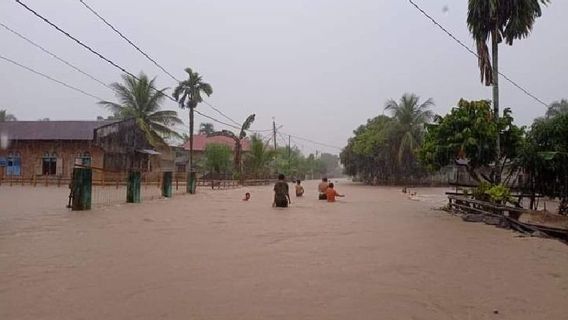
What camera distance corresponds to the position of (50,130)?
129 feet

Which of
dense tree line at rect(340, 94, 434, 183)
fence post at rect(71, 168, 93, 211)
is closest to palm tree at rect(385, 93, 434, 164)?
dense tree line at rect(340, 94, 434, 183)

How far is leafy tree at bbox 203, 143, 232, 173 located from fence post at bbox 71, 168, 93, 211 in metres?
32.9

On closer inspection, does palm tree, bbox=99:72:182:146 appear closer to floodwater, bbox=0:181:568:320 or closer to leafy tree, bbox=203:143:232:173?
leafy tree, bbox=203:143:232:173

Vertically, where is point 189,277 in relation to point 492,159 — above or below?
below

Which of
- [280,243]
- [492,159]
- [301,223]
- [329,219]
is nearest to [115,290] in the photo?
[280,243]

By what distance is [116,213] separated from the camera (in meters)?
16.5

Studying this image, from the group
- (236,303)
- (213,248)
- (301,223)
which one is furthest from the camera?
(301,223)

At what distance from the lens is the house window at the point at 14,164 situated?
39219 mm

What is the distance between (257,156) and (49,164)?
19.3m

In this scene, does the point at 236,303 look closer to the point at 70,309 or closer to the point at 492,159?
the point at 70,309

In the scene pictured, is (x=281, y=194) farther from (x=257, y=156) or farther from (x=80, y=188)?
(x=257, y=156)

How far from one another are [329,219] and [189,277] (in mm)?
9457

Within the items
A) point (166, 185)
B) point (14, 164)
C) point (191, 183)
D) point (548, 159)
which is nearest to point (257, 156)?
point (191, 183)

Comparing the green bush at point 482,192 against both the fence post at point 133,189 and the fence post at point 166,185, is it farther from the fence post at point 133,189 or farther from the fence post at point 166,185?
the fence post at point 166,185
